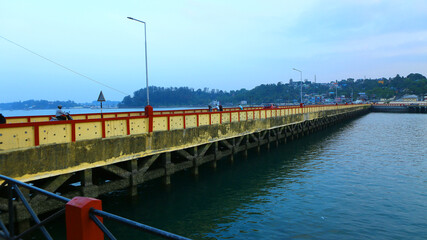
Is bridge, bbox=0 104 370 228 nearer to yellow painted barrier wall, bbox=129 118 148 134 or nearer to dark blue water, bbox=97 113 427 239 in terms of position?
yellow painted barrier wall, bbox=129 118 148 134

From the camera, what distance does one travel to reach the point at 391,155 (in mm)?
25906

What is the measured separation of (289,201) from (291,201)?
0.32 feet

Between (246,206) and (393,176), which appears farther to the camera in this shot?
(393,176)

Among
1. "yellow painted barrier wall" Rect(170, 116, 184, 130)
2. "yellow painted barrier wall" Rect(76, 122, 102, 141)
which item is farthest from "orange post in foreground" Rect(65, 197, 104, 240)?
"yellow painted barrier wall" Rect(170, 116, 184, 130)

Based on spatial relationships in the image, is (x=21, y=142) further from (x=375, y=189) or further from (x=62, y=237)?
(x=375, y=189)

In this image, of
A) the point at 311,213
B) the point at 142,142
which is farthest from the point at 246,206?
the point at 142,142

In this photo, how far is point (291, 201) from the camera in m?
14.5

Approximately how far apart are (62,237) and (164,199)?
5469mm

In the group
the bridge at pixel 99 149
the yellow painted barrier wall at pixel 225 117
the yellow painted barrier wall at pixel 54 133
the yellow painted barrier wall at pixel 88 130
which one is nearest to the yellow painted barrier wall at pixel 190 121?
the bridge at pixel 99 149

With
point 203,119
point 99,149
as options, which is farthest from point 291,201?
point 99,149

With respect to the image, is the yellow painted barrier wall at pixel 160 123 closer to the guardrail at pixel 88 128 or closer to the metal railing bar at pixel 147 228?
the guardrail at pixel 88 128

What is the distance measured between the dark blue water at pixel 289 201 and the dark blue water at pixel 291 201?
1.4 inches

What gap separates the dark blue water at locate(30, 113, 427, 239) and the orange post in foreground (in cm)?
752

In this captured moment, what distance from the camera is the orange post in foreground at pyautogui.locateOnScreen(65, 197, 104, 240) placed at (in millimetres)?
3854
